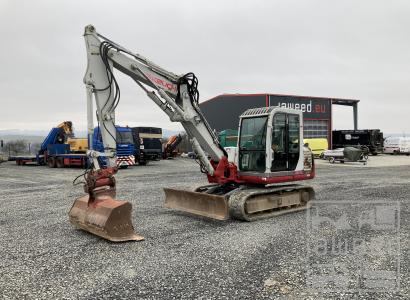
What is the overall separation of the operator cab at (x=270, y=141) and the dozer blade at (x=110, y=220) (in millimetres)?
3655

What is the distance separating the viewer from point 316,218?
30.2 ft

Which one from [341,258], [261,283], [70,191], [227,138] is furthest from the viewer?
[227,138]

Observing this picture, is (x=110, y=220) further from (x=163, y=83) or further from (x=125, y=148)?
(x=125, y=148)

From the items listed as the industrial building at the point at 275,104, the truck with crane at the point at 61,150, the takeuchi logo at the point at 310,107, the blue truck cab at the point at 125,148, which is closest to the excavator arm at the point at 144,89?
the blue truck cab at the point at 125,148

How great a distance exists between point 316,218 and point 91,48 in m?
6.53

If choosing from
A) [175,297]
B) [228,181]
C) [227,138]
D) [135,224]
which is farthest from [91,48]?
[227,138]

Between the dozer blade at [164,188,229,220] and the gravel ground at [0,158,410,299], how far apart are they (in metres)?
0.23

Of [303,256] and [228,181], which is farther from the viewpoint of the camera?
[228,181]

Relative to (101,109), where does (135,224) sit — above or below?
below

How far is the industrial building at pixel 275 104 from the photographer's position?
127 feet

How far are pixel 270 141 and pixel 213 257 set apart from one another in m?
3.92

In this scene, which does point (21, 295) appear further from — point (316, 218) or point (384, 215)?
point (384, 215)

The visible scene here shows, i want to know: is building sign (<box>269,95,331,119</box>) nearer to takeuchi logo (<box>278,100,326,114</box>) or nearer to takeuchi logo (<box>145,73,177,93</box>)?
takeuchi logo (<box>278,100,326,114</box>)

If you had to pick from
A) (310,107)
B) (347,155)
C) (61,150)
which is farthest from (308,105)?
(61,150)
